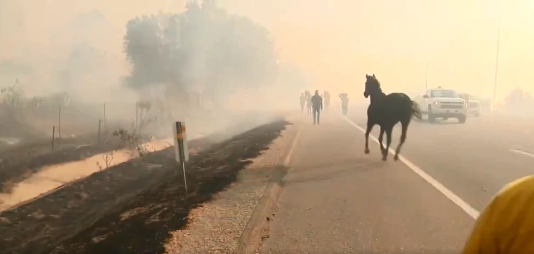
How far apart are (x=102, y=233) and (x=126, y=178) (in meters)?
9.45

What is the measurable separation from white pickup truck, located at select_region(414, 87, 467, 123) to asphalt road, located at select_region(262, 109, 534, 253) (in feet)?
55.9

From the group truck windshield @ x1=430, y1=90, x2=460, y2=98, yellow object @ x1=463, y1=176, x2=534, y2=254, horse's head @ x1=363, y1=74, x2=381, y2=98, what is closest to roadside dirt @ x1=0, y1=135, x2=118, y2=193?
horse's head @ x1=363, y1=74, x2=381, y2=98

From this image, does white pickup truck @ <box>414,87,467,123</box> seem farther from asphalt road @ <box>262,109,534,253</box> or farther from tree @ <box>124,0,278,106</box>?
tree @ <box>124,0,278,106</box>

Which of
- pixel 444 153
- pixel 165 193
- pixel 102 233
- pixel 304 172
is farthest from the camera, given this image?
pixel 444 153

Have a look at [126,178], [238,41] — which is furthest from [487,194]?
[238,41]

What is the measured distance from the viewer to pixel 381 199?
26.9ft

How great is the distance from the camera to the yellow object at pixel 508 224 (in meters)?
1.38

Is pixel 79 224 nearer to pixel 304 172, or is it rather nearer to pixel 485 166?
pixel 304 172

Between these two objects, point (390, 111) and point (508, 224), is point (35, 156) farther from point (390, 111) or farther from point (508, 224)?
point (508, 224)

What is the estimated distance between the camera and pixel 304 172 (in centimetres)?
1127

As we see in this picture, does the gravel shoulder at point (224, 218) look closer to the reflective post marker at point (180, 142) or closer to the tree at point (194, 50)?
the reflective post marker at point (180, 142)

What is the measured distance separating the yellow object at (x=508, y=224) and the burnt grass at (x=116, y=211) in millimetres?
4481

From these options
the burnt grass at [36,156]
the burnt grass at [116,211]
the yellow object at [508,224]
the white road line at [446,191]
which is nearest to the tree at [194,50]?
the burnt grass at [36,156]

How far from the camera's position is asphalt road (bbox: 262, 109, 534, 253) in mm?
5848
